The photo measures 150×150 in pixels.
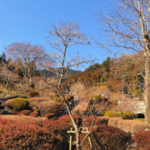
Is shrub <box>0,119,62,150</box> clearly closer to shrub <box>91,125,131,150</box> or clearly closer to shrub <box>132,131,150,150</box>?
shrub <box>91,125,131,150</box>

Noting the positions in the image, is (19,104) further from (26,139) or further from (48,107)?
(26,139)

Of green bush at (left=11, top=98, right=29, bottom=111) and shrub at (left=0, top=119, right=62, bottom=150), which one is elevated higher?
shrub at (left=0, top=119, right=62, bottom=150)

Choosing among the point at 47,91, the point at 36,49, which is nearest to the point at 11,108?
the point at 47,91

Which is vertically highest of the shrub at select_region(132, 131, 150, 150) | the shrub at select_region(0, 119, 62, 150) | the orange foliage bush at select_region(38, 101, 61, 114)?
the shrub at select_region(0, 119, 62, 150)

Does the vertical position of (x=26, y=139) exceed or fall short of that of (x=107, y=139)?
it exceeds it

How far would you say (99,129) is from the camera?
4.31 m

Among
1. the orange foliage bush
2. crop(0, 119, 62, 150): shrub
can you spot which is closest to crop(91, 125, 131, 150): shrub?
crop(0, 119, 62, 150): shrub

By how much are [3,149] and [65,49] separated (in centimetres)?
302

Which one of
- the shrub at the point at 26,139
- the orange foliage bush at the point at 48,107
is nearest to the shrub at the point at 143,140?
the shrub at the point at 26,139

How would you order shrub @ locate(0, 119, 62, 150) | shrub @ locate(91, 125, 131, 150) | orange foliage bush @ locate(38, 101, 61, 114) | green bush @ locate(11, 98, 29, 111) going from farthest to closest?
1. orange foliage bush @ locate(38, 101, 61, 114)
2. green bush @ locate(11, 98, 29, 111)
3. shrub @ locate(91, 125, 131, 150)
4. shrub @ locate(0, 119, 62, 150)

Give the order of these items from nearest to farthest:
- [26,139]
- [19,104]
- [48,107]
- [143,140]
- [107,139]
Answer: [26,139]
[107,139]
[143,140]
[19,104]
[48,107]

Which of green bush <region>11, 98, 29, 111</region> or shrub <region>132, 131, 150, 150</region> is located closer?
shrub <region>132, 131, 150, 150</region>

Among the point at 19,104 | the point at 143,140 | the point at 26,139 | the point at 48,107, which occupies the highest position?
the point at 26,139

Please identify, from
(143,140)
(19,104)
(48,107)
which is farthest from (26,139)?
(19,104)
